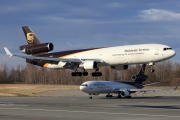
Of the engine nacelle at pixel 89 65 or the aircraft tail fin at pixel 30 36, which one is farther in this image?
the aircraft tail fin at pixel 30 36

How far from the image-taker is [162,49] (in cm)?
6675

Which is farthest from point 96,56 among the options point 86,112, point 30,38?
point 30,38

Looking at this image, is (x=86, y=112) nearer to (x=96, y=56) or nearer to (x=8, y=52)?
(x=96, y=56)

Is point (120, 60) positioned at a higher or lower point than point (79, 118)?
higher

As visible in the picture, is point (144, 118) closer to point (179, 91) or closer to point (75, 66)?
point (75, 66)

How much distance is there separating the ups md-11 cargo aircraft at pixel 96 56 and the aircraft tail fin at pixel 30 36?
5.07 metres

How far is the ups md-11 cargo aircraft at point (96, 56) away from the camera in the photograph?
6675 cm

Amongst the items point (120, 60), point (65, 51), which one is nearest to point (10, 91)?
point (65, 51)

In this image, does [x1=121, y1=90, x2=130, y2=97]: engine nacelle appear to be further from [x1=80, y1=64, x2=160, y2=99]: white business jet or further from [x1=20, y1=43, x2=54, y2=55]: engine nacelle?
[x1=20, y1=43, x2=54, y2=55]: engine nacelle

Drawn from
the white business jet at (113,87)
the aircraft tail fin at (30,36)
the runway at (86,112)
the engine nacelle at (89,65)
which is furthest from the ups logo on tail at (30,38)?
the white business jet at (113,87)

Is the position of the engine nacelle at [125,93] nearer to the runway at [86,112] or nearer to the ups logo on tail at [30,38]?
the runway at [86,112]

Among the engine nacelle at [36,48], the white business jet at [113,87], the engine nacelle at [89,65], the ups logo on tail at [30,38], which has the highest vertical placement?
the ups logo on tail at [30,38]

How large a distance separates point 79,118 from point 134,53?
22.9 meters

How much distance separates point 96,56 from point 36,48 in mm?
10286
